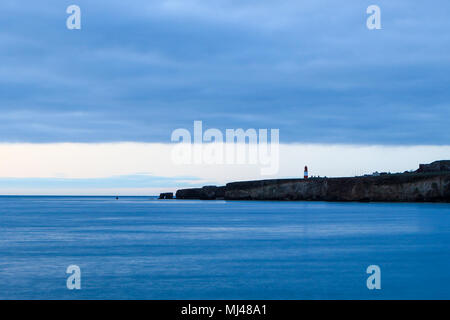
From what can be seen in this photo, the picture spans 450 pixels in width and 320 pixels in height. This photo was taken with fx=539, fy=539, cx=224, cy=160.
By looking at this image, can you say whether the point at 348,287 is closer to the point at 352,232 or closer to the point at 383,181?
the point at 352,232

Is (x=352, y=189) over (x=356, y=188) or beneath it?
beneath

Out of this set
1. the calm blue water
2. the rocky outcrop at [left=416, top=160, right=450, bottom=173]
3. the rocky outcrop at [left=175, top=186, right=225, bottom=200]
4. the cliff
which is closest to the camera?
the calm blue water

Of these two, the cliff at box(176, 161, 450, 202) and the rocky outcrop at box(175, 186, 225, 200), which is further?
the rocky outcrop at box(175, 186, 225, 200)

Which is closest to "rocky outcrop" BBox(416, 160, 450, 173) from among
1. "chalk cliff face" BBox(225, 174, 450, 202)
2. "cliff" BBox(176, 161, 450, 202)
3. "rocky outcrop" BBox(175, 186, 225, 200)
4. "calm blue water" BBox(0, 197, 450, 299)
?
"cliff" BBox(176, 161, 450, 202)

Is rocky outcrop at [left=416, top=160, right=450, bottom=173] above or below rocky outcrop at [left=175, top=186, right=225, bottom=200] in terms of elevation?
above

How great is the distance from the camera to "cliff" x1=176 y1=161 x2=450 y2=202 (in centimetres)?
11150

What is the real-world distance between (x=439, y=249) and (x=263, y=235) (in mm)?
14136

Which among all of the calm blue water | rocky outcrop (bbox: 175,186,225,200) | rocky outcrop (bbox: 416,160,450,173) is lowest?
the calm blue water

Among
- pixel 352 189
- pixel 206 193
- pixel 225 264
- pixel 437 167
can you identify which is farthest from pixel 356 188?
pixel 225 264

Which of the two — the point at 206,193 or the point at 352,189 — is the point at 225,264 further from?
the point at 206,193

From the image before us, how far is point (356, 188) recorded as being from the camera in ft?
424

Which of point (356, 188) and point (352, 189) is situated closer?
point (356, 188)

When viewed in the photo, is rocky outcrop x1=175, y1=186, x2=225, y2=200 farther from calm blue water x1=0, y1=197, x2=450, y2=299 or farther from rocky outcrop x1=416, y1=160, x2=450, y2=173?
calm blue water x1=0, y1=197, x2=450, y2=299
